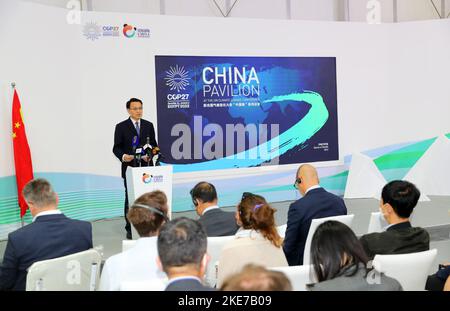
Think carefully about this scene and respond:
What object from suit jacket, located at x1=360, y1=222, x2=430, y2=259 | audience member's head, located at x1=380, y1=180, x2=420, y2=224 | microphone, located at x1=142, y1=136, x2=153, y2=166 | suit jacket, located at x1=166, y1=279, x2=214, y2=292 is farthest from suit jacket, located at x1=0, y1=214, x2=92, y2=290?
microphone, located at x1=142, y1=136, x2=153, y2=166

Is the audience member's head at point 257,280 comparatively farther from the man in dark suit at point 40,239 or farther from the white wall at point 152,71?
the white wall at point 152,71

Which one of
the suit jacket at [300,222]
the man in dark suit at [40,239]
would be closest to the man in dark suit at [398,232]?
the suit jacket at [300,222]

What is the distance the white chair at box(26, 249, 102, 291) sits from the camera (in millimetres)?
2637

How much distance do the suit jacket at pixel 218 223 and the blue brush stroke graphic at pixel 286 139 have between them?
4.31m

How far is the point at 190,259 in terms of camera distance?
2047 millimetres

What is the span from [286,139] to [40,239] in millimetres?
6139

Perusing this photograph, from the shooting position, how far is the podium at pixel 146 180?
5506 millimetres

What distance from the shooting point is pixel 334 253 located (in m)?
2.24

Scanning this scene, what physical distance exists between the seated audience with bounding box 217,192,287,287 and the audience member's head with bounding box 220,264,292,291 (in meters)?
1.37

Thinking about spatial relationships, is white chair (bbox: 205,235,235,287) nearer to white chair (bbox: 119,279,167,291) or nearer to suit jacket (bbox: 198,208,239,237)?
suit jacket (bbox: 198,208,239,237)

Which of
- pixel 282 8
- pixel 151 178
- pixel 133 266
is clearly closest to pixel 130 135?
pixel 151 178

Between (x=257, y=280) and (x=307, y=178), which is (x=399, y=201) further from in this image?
(x=257, y=280)

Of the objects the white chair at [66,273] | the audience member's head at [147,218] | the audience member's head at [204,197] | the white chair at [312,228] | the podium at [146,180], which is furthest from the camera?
the podium at [146,180]

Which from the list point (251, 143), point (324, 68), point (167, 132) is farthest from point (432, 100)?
point (167, 132)
